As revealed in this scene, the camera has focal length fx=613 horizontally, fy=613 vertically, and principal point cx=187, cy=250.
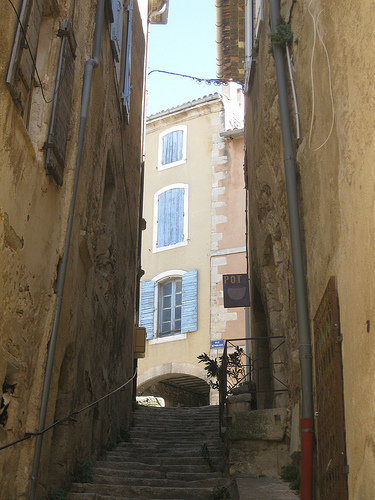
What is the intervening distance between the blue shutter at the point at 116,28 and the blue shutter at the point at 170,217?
9.92 meters

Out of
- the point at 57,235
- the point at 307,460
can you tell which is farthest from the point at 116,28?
the point at 307,460

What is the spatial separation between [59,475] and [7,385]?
5.28 feet

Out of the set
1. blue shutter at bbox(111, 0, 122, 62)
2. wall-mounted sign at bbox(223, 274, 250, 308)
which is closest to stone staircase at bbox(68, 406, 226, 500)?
wall-mounted sign at bbox(223, 274, 250, 308)

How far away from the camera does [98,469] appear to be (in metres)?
6.84

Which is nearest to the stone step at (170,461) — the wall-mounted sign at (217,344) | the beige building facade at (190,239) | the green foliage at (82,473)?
the green foliage at (82,473)

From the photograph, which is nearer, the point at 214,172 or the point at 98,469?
the point at 98,469

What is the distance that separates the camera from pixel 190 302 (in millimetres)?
16969

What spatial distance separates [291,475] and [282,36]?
4.26 m

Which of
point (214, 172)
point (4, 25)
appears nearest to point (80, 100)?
point (4, 25)

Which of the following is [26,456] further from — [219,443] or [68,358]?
[219,443]

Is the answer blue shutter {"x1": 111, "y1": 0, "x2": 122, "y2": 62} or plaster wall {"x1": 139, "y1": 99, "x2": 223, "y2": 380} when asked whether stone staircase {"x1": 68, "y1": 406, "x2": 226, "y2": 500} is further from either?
plaster wall {"x1": 139, "y1": 99, "x2": 223, "y2": 380}

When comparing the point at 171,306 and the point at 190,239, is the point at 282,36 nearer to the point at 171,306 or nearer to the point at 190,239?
the point at 190,239

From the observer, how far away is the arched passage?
54.2 feet

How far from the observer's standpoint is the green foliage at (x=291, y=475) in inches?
213
